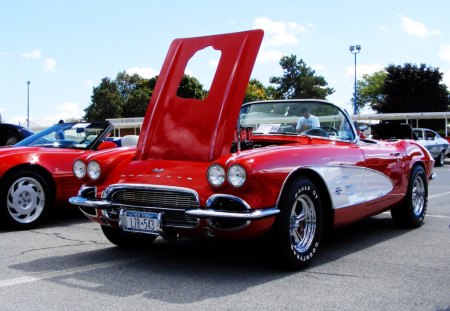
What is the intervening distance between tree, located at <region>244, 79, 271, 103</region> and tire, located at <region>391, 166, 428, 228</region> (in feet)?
211

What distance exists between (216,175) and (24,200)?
3.35 meters

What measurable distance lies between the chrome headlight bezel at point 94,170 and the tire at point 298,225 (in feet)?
5.69

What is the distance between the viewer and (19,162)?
643 centimetres

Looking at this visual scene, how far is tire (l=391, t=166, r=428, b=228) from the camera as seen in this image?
6465mm

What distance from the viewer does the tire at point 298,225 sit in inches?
167

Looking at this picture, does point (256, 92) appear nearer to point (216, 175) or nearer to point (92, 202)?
point (92, 202)

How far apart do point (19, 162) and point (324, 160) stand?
12.2 feet

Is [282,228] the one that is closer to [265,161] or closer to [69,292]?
[265,161]

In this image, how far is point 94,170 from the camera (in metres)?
4.93

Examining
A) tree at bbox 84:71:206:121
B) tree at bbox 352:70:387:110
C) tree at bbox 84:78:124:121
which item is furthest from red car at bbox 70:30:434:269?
tree at bbox 352:70:387:110

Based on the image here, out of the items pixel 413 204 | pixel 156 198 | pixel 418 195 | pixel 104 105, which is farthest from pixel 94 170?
pixel 104 105

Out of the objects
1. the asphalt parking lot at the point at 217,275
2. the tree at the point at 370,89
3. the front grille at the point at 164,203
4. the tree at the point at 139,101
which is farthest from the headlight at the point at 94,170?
the tree at the point at 370,89

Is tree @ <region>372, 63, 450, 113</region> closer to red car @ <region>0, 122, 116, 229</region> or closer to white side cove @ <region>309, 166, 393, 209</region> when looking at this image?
white side cove @ <region>309, 166, 393, 209</region>

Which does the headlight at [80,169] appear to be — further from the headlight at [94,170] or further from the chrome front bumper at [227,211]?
the chrome front bumper at [227,211]
